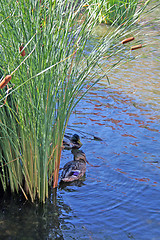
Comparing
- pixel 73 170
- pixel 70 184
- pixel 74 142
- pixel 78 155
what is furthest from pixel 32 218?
pixel 74 142

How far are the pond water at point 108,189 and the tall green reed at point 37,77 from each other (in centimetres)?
28

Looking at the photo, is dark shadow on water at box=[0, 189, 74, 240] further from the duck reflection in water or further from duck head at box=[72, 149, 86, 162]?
duck head at box=[72, 149, 86, 162]

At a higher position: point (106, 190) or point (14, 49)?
point (14, 49)

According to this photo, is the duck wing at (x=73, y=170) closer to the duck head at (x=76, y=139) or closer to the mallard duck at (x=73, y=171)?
the mallard duck at (x=73, y=171)

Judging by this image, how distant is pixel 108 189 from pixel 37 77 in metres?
1.74

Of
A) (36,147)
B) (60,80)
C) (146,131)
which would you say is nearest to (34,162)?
(36,147)

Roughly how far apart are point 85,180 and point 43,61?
1.84m

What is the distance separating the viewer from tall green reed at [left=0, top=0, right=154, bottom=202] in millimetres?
3006

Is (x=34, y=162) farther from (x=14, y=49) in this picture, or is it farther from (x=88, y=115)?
(x=88, y=115)

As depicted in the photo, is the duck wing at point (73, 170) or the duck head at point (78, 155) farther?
the duck head at point (78, 155)

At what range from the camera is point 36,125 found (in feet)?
11.0

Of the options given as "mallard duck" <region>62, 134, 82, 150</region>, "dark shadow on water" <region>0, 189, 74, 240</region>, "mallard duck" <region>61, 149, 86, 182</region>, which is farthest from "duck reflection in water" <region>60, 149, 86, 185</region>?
"mallard duck" <region>62, 134, 82, 150</region>

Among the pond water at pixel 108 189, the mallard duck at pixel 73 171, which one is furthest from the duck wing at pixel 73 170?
the pond water at pixel 108 189

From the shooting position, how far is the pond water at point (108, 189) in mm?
3436
